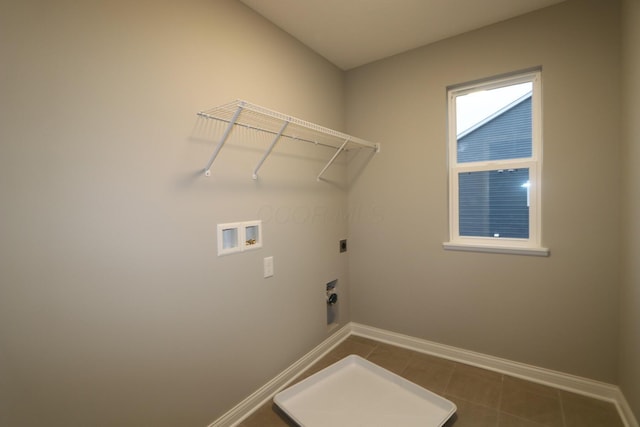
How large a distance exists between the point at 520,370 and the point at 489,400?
1.39ft

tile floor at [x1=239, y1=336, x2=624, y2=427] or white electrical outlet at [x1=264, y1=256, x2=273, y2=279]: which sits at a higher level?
white electrical outlet at [x1=264, y1=256, x2=273, y2=279]

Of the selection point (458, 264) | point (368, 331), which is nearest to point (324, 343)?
point (368, 331)

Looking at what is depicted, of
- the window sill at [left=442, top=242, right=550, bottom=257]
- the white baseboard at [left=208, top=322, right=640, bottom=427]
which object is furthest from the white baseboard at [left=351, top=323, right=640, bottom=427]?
the window sill at [left=442, top=242, right=550, bottom=257]

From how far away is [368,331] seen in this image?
9.00ft

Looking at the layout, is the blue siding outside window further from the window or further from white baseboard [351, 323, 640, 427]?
white baseboard [351, 323, 640, 427]

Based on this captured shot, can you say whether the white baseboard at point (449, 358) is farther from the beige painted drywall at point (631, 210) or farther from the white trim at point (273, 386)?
the beige painted drywall at point (631, 210)

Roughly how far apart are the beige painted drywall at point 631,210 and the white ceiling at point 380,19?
21.8 inches

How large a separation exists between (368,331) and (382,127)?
1.86 metres

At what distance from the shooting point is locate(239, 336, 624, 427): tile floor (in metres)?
1.67

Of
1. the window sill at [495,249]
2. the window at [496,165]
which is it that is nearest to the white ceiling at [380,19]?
the window at [496,165]

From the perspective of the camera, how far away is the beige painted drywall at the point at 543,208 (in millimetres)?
1796

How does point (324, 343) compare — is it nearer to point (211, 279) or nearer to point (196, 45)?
point (211, 279)

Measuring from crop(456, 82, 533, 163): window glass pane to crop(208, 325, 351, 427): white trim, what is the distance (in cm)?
188

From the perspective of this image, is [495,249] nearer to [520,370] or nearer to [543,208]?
[543,208]
